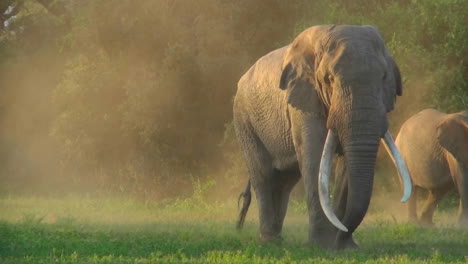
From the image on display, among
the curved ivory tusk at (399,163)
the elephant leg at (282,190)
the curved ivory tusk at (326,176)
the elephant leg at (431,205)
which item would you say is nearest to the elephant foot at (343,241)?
the curved ivory tusk at (326,176)

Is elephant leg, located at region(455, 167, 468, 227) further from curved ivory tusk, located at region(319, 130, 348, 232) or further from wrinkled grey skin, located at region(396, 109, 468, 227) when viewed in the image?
curved ivory tusk, located at region(319, 130, 348, 232)

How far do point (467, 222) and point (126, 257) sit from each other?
7.98m

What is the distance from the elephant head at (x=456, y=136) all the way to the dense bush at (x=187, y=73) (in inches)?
145

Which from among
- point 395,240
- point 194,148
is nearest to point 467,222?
point 395,240

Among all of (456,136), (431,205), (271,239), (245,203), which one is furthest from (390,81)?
(431,205)

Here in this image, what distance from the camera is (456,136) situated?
1902 cm

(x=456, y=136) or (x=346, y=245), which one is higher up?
(x=456, y=136)

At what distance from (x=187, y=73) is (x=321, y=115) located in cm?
1377

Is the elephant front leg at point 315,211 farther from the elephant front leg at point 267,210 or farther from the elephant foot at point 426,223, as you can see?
the elephant foot at point 426,223

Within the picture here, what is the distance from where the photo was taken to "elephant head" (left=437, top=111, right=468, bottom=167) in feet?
62.2

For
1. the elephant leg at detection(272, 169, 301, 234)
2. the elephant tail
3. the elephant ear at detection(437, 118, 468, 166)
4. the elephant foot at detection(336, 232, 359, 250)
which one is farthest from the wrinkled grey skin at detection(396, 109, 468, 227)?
the elephant foot at detection(336, 232, 359, 250)

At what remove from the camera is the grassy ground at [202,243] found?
11781 millimetres

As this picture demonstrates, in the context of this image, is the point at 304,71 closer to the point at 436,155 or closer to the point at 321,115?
the point at 321,115

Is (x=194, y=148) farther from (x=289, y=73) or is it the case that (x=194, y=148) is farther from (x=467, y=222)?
(x=289, y=73)
